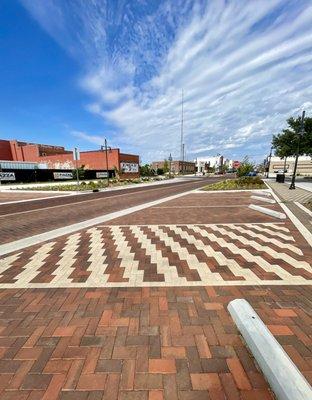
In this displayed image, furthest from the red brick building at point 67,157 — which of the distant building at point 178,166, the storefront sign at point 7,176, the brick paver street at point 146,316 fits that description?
the distant building at point 178,166

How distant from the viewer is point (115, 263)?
494 centimetres

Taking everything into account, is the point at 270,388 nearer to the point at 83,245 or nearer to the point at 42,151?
the point at 83,245

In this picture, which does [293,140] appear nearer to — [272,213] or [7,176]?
[272,213]

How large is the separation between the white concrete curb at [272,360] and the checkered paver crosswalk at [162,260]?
1.32m

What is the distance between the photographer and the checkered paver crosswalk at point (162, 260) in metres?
4.20

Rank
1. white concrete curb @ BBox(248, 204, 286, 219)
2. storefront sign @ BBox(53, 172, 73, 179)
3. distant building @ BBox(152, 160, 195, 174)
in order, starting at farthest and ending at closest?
distant building @ BBox(152, 160, 195, 174)
storefront sign @ BBox(53, 172, 73, 179)
white concrete curb @ BBox(248, 204, 286, 219)

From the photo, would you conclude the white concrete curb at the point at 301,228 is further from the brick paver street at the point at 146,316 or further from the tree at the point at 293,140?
Result: the tree at the point at 293,140

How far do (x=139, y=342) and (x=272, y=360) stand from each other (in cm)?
141

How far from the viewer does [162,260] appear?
506 cm

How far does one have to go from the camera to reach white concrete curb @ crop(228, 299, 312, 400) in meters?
1.92

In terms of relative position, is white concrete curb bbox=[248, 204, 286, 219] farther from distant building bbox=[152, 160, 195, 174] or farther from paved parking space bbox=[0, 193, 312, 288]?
distant building bbox=[152, 160, 195, 174]

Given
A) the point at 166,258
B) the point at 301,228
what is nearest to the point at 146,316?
the point at 166,258

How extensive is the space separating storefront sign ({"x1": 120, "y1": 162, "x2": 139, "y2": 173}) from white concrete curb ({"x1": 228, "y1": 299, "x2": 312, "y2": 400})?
4986 cm

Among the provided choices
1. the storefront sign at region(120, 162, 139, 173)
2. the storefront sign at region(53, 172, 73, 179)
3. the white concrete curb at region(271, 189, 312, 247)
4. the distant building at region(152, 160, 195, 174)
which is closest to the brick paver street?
the white concrete curb at region(271, 189, 312, 247)
